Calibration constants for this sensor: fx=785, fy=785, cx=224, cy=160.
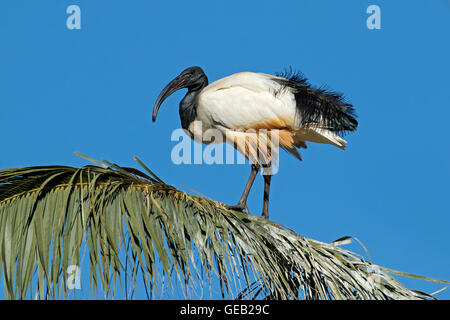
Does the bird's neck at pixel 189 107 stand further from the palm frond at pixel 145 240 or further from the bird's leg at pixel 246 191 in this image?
the palm frond at pixel 145 240

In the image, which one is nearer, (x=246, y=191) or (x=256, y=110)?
(x=246, y=191)

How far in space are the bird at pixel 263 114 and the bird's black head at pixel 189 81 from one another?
0.03 meters

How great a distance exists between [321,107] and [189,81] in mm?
1927

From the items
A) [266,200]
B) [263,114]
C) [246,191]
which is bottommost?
[266,200]

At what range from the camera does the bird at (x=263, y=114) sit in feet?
26.9

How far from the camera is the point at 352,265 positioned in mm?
6238

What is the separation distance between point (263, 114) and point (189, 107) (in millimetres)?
1003

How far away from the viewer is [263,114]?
858 centimetres

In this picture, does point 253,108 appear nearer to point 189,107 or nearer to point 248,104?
point 248,104

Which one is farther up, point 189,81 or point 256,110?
point 189,81

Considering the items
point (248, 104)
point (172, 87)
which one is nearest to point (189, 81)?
point (172, 87)

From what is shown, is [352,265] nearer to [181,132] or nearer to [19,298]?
[19,298]

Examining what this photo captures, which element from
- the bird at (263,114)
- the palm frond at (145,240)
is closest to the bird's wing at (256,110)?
the bird at (263,114)
